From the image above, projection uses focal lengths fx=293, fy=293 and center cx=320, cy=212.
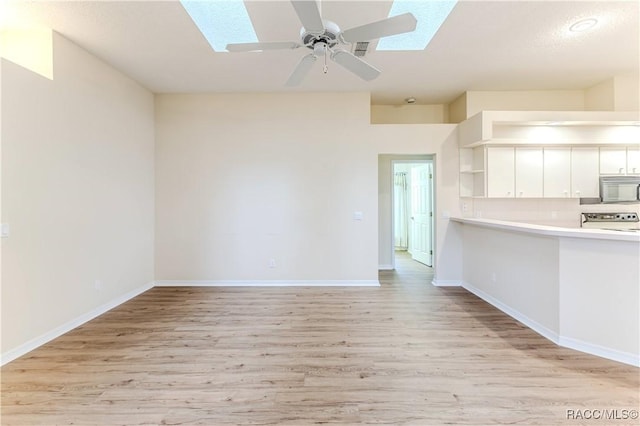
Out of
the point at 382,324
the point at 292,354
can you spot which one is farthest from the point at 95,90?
the point at 382,324

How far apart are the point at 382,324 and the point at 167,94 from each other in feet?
15.1

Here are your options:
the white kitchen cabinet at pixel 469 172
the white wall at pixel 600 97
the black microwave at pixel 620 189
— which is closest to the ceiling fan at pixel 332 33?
the white kitchen cabinet at pixel 469 172

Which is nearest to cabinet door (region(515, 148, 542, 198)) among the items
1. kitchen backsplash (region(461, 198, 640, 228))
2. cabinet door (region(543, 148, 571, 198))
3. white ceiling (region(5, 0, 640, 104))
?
cabinet door (region(543, 148, 571, 198))

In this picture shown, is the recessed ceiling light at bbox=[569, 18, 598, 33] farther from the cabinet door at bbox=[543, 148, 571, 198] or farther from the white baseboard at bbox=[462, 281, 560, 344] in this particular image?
the white baseboard at bbox=[462, 281, 560, 344]

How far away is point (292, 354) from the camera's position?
8.42 feet

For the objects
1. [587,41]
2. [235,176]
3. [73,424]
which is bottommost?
[73,424]

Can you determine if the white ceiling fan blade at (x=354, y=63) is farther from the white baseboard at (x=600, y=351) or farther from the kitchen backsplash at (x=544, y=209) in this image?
the kitchen backsplash at (x=544, y=209)

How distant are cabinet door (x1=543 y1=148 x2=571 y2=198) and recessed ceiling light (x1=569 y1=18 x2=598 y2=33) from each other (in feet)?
5.79

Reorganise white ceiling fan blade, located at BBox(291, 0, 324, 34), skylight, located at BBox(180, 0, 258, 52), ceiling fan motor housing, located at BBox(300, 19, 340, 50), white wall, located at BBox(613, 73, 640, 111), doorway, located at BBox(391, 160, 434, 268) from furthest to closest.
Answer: doorway, located at BBox(391, 160, 434, 268), white wall, located at BBox(613, 73, 640, 111), skylight, located at BBox(180, 0, 258, 52), ceiling fan motor housing, located at BBox(300, 19, 340, 50), white ceiling fan blade, located at BBox(291, 0, 324, 34)

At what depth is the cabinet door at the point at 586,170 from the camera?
4219mm

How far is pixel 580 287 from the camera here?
2594 mm

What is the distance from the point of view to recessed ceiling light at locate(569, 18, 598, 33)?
8.98 feet

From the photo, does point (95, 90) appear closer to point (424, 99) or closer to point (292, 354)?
point (292, 354)

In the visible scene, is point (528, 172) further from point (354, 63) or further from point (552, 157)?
point (354, 63)
